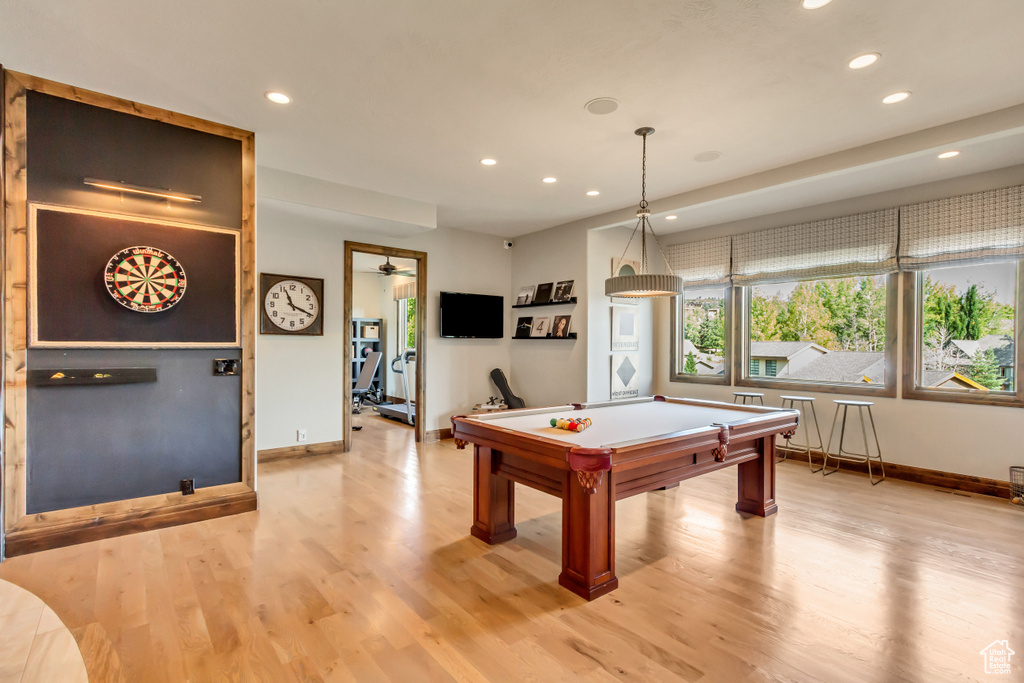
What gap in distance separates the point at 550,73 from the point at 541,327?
390 centimetres

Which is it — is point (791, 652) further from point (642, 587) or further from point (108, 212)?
point (108, 212)

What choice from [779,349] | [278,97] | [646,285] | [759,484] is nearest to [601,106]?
[646,285]

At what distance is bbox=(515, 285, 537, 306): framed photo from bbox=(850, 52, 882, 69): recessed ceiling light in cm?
428

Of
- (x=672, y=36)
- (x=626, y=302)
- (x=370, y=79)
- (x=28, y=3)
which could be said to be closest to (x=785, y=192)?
(x=626, y=302)

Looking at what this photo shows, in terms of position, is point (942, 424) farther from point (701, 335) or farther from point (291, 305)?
point (291, 305)

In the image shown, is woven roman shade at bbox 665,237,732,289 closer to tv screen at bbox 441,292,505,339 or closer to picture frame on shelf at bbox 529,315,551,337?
picture frame on shelf at bbox 529,315,551,337

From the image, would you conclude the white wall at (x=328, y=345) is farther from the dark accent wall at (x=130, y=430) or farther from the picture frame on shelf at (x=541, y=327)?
the dark accent wall at (x=130, y=430)

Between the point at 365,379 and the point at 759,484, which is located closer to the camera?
the point at 759,484

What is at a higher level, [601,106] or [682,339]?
[601,106]

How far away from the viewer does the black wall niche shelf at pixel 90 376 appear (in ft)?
9.51

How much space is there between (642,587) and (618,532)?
73cm

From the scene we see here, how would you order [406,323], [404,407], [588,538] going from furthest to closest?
[406,323] < [404,407] < [588,538]

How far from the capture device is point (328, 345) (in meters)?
5.41

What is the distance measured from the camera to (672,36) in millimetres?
2391
